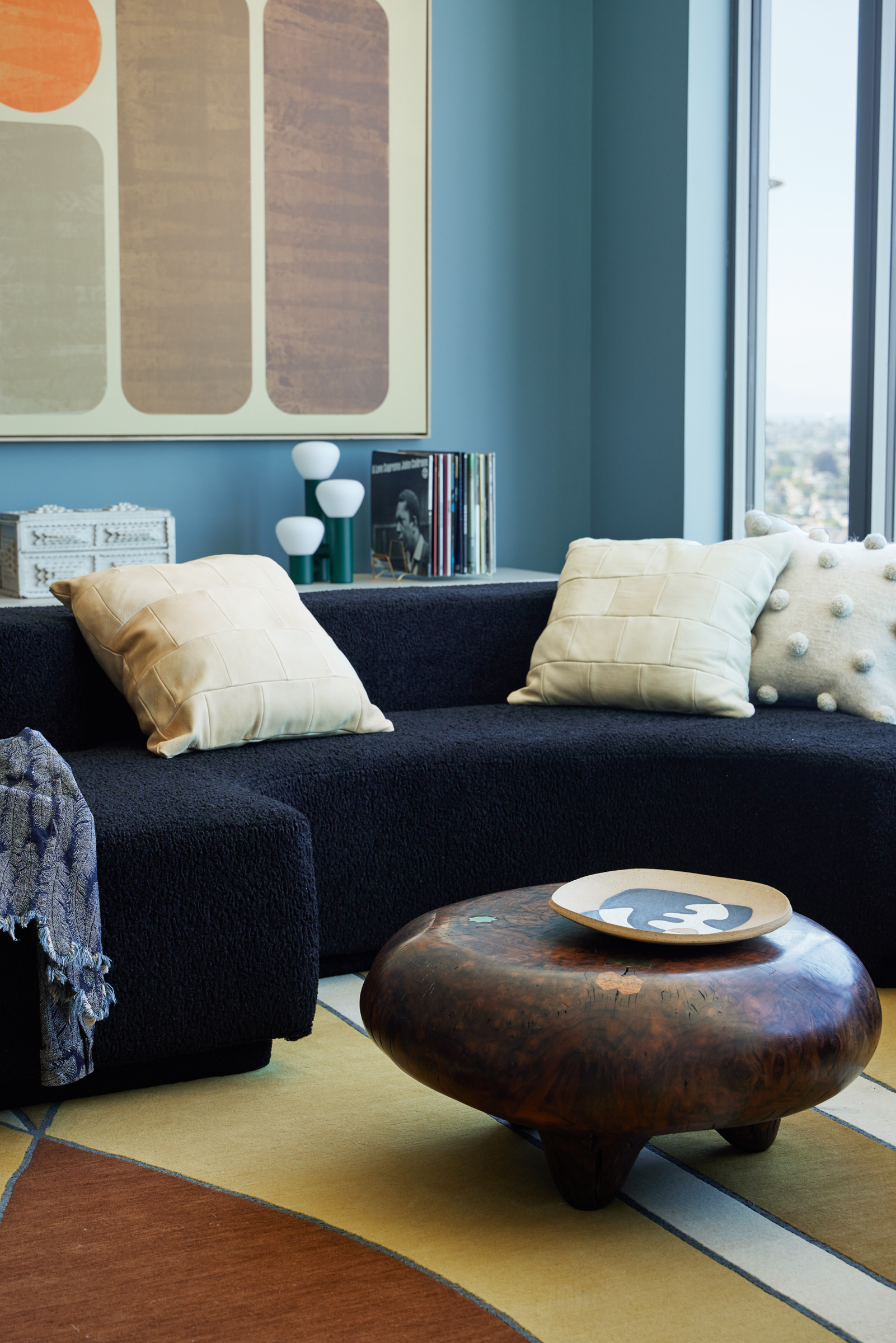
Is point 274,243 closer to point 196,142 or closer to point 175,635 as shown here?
point 196,142

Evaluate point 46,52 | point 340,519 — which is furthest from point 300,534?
point 46,52

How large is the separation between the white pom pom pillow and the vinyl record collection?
1.14 m

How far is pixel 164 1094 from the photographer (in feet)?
6.64

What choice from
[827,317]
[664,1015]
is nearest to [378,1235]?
[664,1015]

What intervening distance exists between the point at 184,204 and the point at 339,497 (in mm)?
930

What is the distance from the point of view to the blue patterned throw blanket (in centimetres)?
182

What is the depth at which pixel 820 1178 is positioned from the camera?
1734mm

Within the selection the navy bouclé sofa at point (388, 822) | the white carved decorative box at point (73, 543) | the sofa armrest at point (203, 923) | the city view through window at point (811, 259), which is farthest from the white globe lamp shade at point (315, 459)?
the sofa armrest at point (203, 923)

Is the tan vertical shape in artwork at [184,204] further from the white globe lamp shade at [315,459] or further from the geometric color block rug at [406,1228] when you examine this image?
the geometric color block rug at [406,1228]

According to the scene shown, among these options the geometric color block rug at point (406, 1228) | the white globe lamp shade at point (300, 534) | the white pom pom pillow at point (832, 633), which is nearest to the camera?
the geometric color block rug at point (406, 1228)

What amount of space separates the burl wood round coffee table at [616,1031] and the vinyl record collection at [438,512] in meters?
2.30

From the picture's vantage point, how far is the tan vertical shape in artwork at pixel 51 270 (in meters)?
3.52

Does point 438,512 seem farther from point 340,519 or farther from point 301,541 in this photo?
point 301,541

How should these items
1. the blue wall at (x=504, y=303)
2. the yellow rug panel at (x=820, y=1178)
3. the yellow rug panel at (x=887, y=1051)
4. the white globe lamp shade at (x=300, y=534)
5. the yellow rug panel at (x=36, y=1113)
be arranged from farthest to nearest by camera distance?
the blue wall at (x=504, y=303)
the white globe lamp shade at (x=300, y=534)
the yellow rug panel at (x=887, y=1051)
the yellow rug panel at (x=36, y=1113)
the yellow rug panel at (x=820, y=1178)
